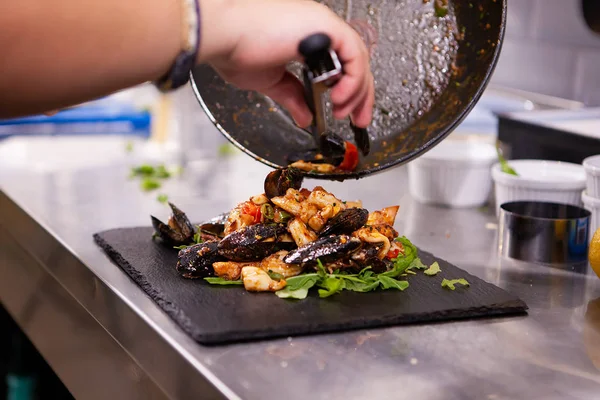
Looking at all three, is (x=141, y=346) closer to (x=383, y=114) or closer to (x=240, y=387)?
(x=240, y=387)

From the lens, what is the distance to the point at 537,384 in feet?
3.38

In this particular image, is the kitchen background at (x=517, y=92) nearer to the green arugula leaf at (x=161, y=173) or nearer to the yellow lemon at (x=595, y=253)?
the green arugula leaf at (x=161, y=173)

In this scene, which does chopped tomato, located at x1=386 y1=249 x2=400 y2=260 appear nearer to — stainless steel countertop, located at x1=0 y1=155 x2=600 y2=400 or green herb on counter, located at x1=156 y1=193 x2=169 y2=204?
stainless steel countertop, located at x1=0 y1=155 x2=600 y2=400

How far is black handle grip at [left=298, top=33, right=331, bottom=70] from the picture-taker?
1085 mm

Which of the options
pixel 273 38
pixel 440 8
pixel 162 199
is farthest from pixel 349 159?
pixel 162 199

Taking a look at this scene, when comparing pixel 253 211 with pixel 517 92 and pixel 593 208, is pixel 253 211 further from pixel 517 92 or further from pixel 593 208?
pixel 517 92

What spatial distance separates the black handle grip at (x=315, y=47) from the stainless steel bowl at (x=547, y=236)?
0.63 m

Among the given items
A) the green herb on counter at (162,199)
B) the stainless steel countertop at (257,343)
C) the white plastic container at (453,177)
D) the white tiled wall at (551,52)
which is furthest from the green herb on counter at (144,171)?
the white tiled wall at (551,52)

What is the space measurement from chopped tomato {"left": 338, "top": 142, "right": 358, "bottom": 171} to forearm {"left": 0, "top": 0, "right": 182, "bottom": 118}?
54 centimetres

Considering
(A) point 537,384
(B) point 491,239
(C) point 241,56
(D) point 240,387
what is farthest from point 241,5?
(B) point 491,239

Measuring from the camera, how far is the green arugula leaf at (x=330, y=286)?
1.27m

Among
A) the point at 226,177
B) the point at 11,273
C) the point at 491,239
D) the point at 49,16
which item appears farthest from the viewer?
the point at 226,177

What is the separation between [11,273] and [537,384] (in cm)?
129

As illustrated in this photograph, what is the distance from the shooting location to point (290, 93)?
53.7 inches
